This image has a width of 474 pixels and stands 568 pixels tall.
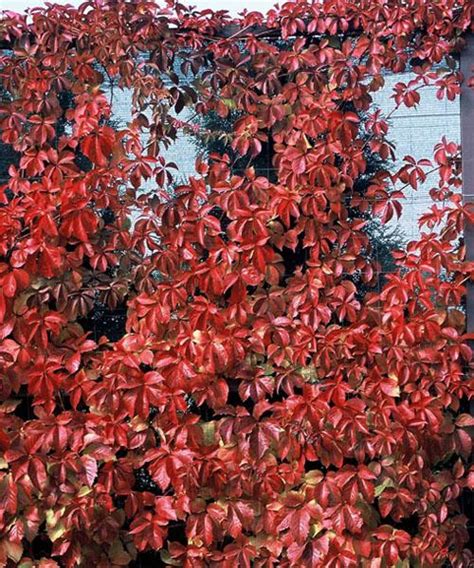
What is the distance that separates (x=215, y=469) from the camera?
223cm

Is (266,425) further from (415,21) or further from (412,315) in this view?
(415,21)

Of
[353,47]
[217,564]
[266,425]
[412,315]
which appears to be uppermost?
[353,47]

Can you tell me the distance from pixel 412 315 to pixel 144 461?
834mm

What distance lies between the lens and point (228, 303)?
238 cm

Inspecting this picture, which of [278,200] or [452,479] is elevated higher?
[278,200]

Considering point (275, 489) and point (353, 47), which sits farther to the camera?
point (353, 47)

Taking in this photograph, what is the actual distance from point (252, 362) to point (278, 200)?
0.45 meters

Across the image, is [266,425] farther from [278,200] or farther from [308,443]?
[278,200]

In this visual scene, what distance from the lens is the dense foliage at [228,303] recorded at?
2215 millimetres

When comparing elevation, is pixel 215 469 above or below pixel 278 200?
below

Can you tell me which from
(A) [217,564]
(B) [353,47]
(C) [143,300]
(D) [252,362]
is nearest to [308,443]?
(D) [252,362]

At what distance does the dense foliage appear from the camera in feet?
7.27

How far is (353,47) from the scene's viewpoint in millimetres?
2461

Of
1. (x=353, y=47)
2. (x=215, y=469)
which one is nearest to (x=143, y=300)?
(x=215, y=469)
